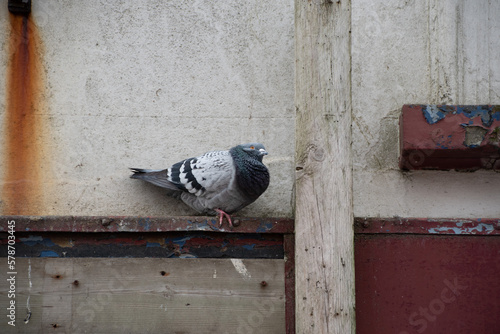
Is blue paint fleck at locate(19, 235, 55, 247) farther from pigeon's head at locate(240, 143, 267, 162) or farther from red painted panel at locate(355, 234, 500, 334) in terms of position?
red painted panel at locate(355, 234, 500, 334)

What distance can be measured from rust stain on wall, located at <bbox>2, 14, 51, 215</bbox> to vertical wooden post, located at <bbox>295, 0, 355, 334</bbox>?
65.8 inches

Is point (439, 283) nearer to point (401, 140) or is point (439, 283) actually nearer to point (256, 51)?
point (401, 140)

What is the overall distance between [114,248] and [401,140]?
1.63 metres

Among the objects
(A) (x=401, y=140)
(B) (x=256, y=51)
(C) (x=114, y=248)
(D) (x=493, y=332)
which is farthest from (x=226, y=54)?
(D) (x=493, y=332)

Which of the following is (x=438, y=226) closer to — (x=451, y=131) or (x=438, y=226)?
(x=438, y=226)

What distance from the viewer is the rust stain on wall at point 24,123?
252 cm

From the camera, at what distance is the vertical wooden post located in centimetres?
165

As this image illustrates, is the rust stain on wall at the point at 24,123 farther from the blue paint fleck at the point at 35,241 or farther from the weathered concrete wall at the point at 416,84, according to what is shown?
the weathered concrete wall at the point at 416,84

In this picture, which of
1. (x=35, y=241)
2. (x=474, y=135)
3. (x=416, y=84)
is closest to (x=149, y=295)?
(x=35, y=241)

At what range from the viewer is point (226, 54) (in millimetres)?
2701

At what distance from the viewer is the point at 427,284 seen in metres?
2.11

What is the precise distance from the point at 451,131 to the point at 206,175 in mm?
1332

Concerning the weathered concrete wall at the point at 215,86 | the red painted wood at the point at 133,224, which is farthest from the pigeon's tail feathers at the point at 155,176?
the red painted wood at the point at 133,224

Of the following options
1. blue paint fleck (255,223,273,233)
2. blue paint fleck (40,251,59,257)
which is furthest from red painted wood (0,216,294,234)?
blue paint fleck (40,251,59,257)
